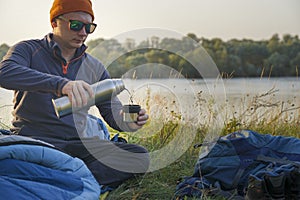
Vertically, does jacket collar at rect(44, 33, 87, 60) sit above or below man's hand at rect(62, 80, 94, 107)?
above

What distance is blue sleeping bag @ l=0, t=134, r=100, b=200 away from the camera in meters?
1.88

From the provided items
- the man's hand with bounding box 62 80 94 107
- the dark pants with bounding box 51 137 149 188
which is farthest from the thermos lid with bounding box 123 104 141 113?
the man's hand with bounding box 62 80 94 107

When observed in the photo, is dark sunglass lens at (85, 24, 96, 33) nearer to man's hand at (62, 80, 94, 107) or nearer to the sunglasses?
the sunglasses

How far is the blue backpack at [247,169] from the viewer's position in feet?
7.30

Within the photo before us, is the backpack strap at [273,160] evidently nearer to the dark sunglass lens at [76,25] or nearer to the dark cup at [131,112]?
the dark cup at [131,112]

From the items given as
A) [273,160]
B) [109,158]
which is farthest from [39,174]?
[273,160]

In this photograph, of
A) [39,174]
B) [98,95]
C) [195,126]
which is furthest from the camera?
[195,126]

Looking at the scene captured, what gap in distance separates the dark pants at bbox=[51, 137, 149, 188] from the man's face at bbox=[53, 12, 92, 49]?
2.06ft

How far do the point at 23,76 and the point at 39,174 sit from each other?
2.28 feet

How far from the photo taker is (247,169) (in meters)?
2.55

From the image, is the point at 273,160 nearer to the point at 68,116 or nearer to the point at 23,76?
the point at 68,116

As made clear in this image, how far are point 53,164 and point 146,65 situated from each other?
4.55 ft

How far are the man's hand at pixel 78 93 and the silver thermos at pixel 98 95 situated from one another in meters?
0.06

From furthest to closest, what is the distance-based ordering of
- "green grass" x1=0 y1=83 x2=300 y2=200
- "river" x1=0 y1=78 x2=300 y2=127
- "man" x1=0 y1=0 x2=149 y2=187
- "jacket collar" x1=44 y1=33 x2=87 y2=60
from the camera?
1. "river" x1=0 y1=78 x2=300 y2=127
2. "green grass" x1=0 y1=83 x2=300 y2=200
3. "jacket collar" x1=44 y1=33 x2=87 y2=60
4. "man" x1=0 y1=0 x2=149 y2=187
